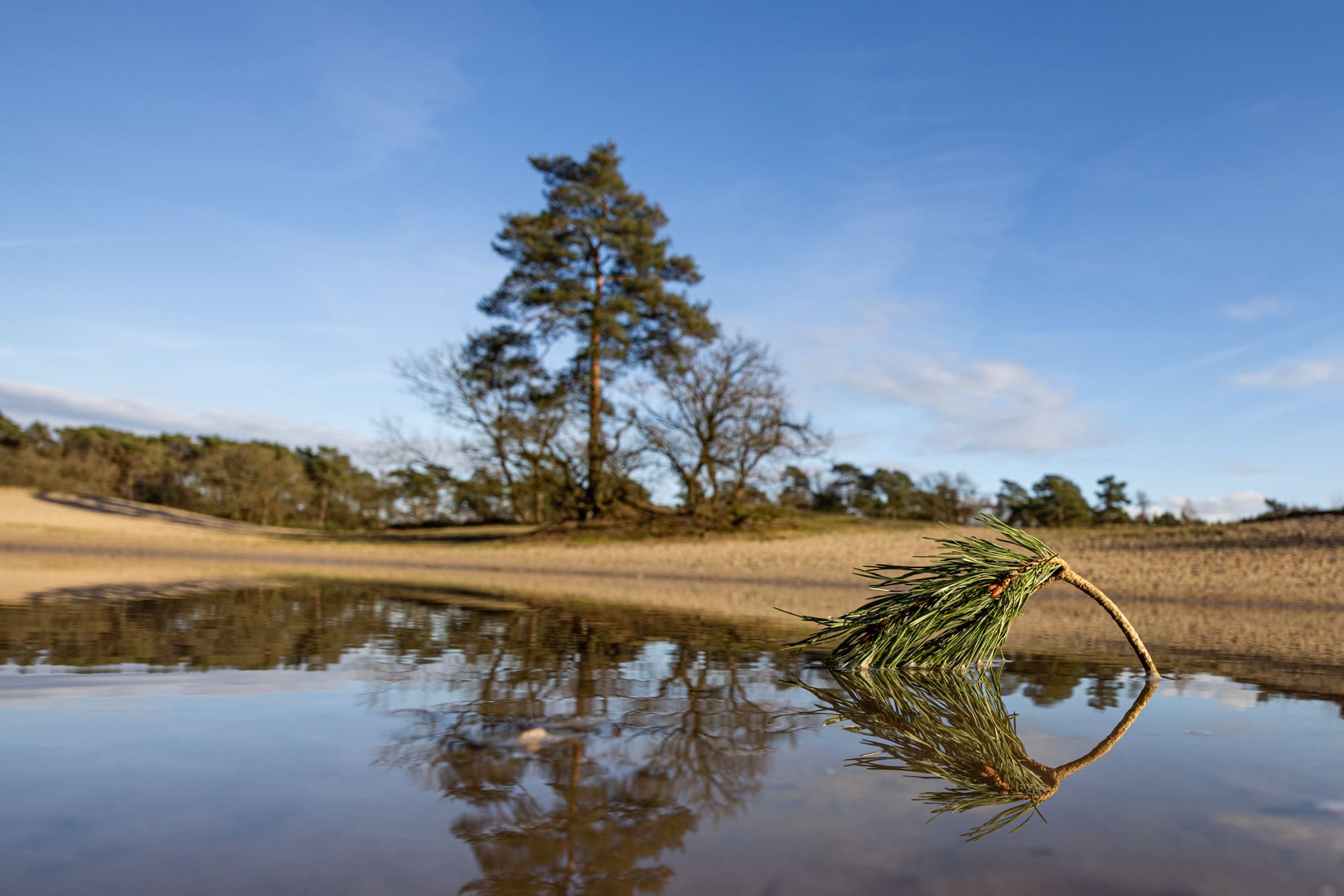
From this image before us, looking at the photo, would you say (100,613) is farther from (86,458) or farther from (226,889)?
(86,458)

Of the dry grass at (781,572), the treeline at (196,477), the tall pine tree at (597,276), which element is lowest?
the dry grass at (781,572)

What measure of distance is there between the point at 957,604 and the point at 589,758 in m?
1.96

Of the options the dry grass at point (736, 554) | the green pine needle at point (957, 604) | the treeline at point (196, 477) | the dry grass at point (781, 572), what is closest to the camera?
the green pine needle at point (957, 604)

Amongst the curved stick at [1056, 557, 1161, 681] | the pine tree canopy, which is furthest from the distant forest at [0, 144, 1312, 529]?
the curved stick at [1056, 557, 1161, 681]

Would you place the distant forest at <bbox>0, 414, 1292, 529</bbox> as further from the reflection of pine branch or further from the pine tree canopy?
the reflection of pine branch

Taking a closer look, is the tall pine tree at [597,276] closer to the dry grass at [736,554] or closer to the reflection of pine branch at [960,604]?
the dry grass at [736,554]

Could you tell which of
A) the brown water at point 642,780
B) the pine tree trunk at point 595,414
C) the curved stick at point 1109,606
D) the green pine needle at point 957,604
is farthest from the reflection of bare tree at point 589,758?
the pine tree trunk at point 595,414

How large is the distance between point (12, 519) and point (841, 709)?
3125 cm

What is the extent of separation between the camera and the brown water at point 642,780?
62.3 inches

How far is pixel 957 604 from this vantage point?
353 centimetres

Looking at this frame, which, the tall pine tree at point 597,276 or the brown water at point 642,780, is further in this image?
the tall pine tree at point 597,276

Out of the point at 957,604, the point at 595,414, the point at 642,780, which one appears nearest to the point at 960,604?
the point at 957,604

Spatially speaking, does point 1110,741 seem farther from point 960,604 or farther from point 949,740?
point 960,604

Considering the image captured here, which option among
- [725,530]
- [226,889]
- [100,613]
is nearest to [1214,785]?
[226,889]
